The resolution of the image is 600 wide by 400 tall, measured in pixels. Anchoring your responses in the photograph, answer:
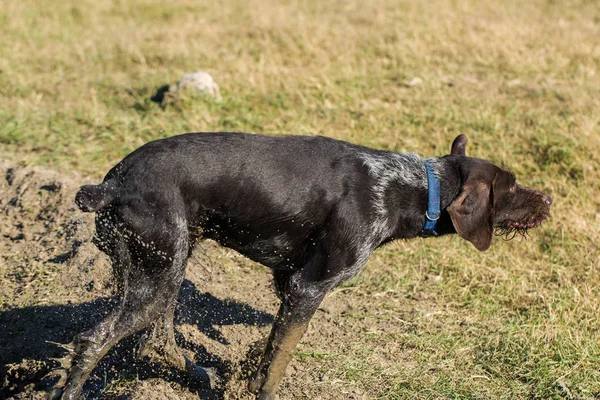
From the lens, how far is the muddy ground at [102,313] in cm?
492

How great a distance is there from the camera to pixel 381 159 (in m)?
4.78

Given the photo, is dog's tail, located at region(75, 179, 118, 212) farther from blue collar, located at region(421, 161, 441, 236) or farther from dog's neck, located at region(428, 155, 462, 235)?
dog's neck, located at region(428, 155, 462, 235)

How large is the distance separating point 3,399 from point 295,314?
1.96m

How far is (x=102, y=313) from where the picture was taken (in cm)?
550


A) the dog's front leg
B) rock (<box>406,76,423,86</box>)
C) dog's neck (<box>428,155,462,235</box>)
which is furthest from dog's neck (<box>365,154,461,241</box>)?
rock (<box>406,76,423,86</box>)

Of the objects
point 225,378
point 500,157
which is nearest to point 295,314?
point 225,378

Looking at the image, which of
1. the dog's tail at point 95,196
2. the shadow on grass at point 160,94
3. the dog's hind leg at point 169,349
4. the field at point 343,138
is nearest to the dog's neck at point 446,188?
the field at point 343,138

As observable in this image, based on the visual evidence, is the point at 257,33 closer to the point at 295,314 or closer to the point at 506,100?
the point at 506,100

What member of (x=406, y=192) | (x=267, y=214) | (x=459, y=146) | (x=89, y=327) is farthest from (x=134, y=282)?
(x=459, y=146)

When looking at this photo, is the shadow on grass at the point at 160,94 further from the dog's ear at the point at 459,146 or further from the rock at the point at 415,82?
the dog's ear at the point at 459,146

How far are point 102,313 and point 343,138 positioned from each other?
11.5ft

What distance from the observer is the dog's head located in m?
4.55

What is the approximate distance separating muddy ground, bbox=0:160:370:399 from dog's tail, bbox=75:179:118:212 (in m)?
0.95

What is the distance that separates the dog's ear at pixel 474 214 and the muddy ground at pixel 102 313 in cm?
124
